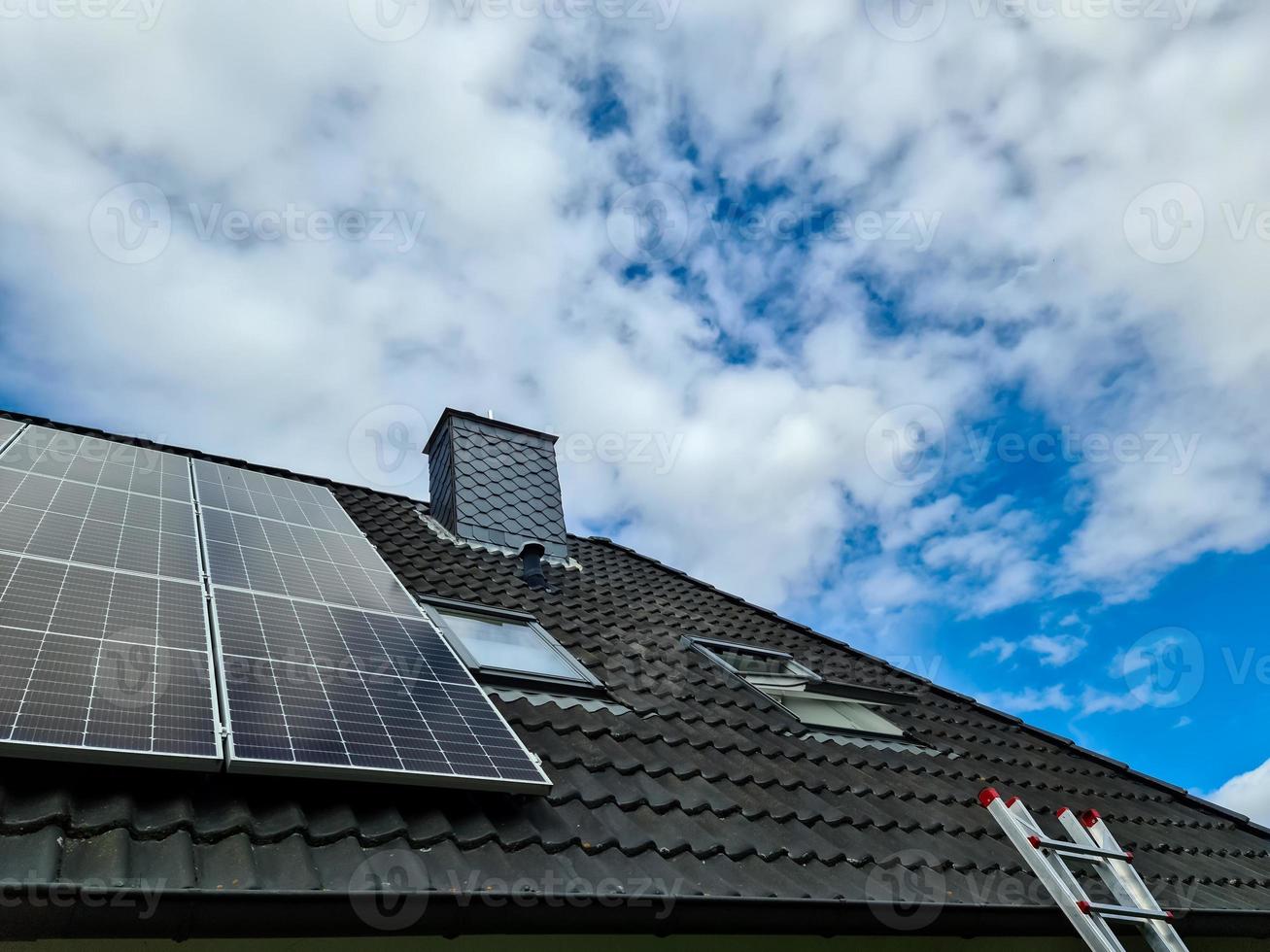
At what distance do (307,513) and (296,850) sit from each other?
13.5 feet

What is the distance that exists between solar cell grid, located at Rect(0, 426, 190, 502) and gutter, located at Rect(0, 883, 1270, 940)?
3.74m

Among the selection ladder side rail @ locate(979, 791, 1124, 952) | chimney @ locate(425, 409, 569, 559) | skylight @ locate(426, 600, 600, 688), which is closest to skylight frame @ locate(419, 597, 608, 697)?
skylight @ locate(426, 600, 600, 688)

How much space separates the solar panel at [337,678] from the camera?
8.77ft

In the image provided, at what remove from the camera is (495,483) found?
8.43 meters

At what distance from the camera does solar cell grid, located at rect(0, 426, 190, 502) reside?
4812 mm

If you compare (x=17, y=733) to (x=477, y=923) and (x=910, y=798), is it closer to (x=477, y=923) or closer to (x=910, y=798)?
(x=477, y=923)

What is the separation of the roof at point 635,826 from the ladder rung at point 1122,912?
→ 0.22 metres

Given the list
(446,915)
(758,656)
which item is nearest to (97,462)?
(446,915)

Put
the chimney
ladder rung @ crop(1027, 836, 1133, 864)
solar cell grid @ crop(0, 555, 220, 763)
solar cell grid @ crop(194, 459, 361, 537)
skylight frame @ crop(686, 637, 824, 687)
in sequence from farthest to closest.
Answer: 1. the chimney
2. skylight frame @ crop(686, 637, 824, 687)
3. solar cell grid @ crop(194, 459, 361, 537)
4. ladder rung @ crop(1027, 836, 1133, 864)
5. solar cell grid @ crop(0, 555, 220, 763)

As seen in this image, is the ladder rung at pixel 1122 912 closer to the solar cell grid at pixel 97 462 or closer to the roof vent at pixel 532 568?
the roof vent at pixel 532 568

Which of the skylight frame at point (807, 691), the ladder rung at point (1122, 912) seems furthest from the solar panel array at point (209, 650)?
the skylight frame at point (807, 691)

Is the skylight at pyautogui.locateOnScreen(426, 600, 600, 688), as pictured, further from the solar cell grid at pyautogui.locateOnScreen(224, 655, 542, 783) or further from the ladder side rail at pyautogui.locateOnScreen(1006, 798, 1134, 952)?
the ladder side rail at pyautogui.locateOnScreen(1006, 798, 1134, 952)

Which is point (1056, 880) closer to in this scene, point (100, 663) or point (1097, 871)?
point (1097, 871)

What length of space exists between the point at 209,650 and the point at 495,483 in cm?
547
